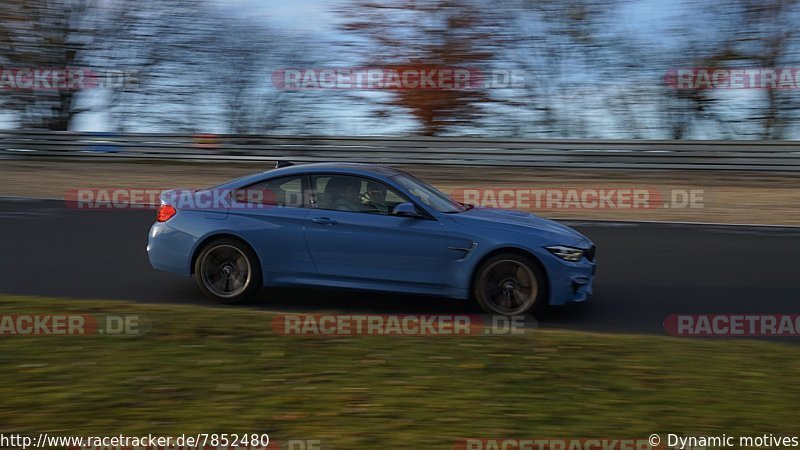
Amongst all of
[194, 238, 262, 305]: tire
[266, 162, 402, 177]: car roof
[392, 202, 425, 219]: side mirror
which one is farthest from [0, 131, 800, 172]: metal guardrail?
[392, 202, 425, 219]: side mirror

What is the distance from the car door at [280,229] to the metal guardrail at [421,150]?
1148 cm

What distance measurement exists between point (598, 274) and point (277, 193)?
13.0 feet

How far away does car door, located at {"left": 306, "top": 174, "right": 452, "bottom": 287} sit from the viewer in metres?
8.14

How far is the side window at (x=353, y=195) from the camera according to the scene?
27.4 feet

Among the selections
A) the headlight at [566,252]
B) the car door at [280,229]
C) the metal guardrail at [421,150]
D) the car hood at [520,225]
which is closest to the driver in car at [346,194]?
the car door at [280,229]

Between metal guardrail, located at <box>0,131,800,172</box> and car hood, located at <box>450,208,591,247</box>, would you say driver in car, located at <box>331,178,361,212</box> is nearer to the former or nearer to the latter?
car hood, located at <box>450,208,591,247</box>

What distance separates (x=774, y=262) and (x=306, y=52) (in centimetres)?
1650

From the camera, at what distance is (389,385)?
5820 mm

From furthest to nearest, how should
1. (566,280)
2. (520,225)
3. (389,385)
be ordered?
(520,225) → (566,280) → (389,385)

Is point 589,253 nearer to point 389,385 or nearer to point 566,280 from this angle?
point 566,280

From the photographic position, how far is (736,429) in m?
5.16

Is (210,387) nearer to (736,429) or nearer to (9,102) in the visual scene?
(736,429)

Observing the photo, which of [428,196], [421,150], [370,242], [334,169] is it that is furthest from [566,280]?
[421,150]

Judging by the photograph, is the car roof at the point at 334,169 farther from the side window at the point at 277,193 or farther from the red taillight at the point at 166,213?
the red taillight at the point at 166,213
